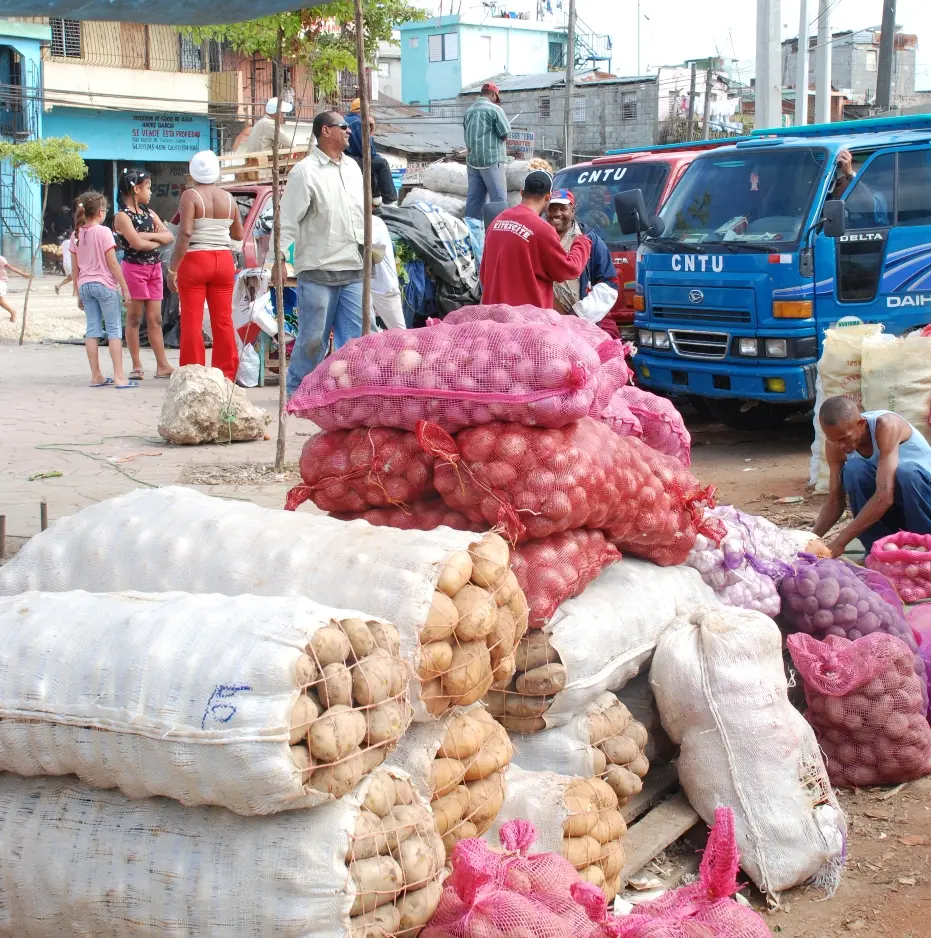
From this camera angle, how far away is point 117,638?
94.3 inches

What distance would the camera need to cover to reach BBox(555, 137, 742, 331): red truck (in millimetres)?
11211

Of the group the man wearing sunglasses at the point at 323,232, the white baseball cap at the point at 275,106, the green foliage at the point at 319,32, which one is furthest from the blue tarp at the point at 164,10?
the man wearing sunglasses at the point at 323,232

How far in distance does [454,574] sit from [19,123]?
32775 mm

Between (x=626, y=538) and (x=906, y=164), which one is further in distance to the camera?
(x=906, y=164)

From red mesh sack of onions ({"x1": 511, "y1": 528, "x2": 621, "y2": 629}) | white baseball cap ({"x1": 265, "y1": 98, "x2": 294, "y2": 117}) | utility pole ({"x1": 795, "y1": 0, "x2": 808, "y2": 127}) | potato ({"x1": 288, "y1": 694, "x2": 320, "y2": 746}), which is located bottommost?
red mesh sack of onions ({"x1": 511, "y1": 528, "x2": 621, "y2": 629})

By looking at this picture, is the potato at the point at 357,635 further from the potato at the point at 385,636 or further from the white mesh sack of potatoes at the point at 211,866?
the white mesh sack of potatoes at the point at 211,866

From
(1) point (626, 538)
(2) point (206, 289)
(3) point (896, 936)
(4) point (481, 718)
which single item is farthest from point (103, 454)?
(3) point (896, 936)

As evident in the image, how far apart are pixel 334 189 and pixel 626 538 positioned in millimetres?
4940

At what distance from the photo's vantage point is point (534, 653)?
3365 millimetres

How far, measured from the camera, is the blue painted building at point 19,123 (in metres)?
31.2

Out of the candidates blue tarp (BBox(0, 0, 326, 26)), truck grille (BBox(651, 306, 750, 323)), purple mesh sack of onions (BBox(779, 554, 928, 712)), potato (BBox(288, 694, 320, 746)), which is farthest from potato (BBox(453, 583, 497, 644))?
truck grille (BBox(651, 306, 750, 323))

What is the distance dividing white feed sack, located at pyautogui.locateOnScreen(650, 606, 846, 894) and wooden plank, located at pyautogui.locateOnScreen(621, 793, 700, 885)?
5cm

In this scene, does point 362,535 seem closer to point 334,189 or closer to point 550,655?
point 550,655

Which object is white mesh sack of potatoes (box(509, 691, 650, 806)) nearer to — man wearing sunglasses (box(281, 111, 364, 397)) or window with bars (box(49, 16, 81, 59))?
man wearing sunglasses (box(281, 111, 364, 397))
